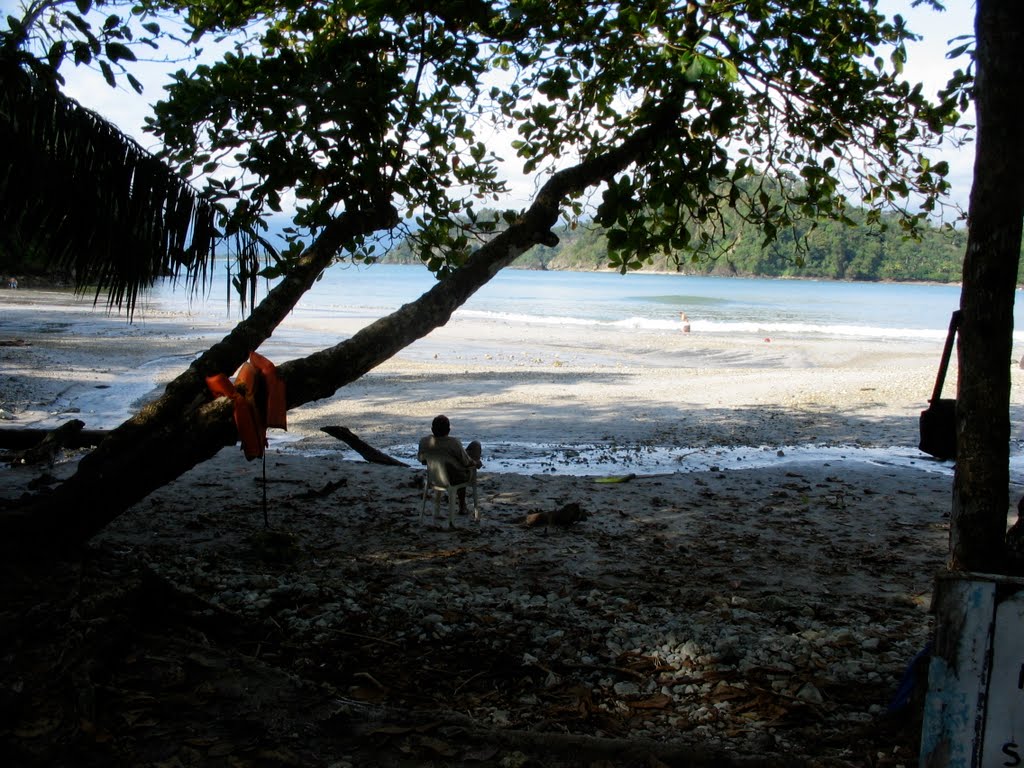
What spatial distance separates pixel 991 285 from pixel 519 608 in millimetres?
3161

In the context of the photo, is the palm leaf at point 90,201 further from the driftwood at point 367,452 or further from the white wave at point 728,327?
the white wave at point 728,327

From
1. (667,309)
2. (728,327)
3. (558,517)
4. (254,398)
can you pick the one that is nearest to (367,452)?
(558,517)

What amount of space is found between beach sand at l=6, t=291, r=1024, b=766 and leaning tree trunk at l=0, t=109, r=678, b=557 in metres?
0.41

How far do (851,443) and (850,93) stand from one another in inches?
279

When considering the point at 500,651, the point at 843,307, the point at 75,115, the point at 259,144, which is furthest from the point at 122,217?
the point at 843,307

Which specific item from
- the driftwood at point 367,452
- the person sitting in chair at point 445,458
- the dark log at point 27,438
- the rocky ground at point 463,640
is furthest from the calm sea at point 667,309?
the rocky ground at point 463,640

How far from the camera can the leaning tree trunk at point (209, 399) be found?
4.73m

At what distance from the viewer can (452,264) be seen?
6965 mm

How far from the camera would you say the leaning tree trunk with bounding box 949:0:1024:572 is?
10.0ft

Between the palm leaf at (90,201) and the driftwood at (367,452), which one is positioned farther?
the driftwood at (367,452)

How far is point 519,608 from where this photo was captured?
503 cm

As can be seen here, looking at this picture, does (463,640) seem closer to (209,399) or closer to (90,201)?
(209,399)

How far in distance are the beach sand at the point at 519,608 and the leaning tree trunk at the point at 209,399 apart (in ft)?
1.35

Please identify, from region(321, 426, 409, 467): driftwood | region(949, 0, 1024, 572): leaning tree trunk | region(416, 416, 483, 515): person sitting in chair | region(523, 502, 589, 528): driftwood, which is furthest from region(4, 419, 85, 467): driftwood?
region(949, 0, 1024, 572): leaning tree trunk
